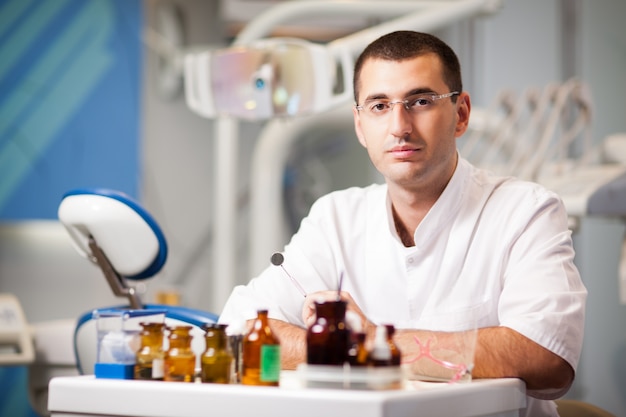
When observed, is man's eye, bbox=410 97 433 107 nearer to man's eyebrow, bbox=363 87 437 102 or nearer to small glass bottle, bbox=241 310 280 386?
man's eyebrow, bbox=363 87 437 102

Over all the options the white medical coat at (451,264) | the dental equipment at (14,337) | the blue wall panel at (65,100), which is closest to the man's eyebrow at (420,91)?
the white medical coat at (451,264)

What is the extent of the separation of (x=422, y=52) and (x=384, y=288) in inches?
20.5

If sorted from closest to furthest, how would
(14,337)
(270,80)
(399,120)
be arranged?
(399,120) → (270,80) → (14,337)

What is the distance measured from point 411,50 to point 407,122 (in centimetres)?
16

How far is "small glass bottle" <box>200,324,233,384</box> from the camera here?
1389 millimetres

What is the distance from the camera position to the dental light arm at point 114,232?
221 centimetres

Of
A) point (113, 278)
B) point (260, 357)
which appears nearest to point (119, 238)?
point (113, 278)

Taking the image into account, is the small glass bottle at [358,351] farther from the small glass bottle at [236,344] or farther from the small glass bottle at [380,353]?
the small glass bottle at [236,344]

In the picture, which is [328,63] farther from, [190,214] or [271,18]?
[190,214]

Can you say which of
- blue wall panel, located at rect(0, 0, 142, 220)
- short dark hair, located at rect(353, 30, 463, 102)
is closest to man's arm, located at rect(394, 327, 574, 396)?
short dark hair, located at rect(353, 30, 463, 102)

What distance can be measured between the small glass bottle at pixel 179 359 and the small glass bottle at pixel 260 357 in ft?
0.29

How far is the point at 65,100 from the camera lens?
4152mm

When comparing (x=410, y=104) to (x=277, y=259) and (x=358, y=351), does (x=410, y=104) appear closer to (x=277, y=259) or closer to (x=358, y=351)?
(x=277, y=259)

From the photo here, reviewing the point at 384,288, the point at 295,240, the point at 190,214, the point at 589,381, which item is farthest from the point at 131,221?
the point at 190,214
